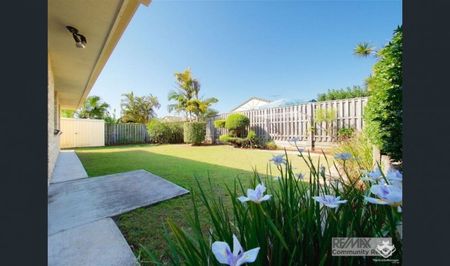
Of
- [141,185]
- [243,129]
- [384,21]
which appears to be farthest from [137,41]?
[243,129]

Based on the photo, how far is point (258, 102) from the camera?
11.1m

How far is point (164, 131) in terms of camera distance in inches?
433

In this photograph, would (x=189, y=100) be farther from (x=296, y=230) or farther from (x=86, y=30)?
(x=296, y=230)

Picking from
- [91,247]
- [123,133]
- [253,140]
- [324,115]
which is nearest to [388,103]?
[91,247]

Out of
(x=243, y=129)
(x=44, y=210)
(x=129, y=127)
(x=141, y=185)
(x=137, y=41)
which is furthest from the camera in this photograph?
(x=129, y=127)

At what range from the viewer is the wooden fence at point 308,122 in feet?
18.7

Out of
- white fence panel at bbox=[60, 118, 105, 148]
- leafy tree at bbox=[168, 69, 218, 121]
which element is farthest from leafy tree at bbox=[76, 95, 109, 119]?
leafy tree at bbox=[168, 69, 218, 121]

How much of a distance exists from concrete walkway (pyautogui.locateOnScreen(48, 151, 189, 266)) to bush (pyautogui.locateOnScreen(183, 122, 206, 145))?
20.6 ft

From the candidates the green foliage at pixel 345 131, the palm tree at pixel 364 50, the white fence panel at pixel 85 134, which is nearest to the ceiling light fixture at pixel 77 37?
the palm tree at pixel 364 50

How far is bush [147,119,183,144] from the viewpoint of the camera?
10.6 metres

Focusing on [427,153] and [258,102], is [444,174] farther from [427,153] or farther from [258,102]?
[258,102]

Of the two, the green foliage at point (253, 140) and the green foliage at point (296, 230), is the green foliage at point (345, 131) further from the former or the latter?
the green foliage at point (296, 230)

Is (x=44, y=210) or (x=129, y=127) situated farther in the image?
(x=129, y=127)

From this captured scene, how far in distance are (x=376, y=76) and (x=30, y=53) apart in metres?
3.17
